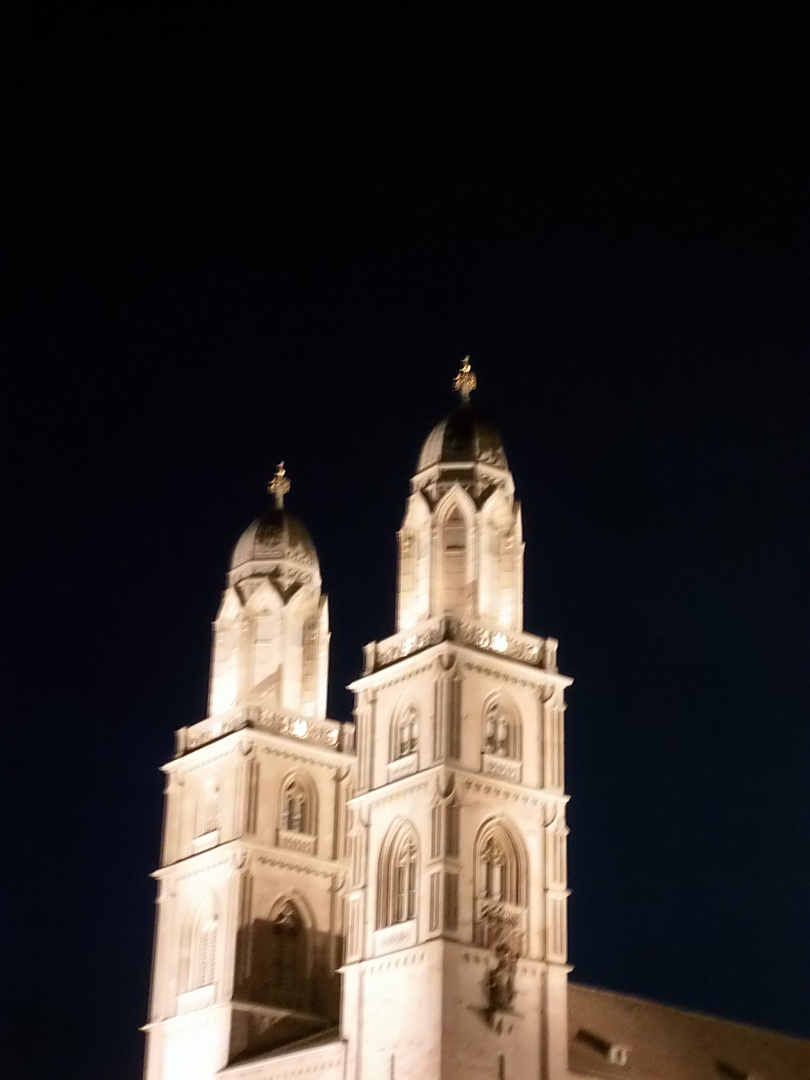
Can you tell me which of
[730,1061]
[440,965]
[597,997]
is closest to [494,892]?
[440,965]

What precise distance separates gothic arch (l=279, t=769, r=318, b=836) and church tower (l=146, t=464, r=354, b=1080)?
50mm

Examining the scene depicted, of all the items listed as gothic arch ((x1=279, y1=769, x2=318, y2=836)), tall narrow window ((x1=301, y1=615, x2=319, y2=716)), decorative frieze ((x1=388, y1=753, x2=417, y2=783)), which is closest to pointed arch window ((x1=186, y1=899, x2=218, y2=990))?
gothic arch ((x1=279, y1=769, x2=318, y2=836))

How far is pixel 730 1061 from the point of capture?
63.6 metres

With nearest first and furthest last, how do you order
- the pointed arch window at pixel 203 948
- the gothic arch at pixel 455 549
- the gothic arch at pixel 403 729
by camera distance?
the gothic arch at pixel 403 729
the gothic arch at pixel 455 549
the pointed arch window at pixel 203 948

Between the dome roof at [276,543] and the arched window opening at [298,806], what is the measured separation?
8392 mm

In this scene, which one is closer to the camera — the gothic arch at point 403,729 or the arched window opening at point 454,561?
the gothic arch at point 403,729

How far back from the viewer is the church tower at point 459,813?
54.4 m

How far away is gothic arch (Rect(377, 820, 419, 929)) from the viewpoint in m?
56.5

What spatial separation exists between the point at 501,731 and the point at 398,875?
17.9ft

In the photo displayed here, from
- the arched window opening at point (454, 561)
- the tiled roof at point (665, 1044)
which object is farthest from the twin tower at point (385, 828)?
the tiled roof at point (665, 1044)

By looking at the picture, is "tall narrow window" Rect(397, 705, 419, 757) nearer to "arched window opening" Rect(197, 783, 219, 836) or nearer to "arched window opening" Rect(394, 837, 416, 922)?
"arched window opening" Rect(394, 837, 416, 922)

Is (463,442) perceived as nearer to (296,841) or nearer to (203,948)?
(296,841)

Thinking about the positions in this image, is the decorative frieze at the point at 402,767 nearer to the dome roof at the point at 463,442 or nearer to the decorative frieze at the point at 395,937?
the decorative frieze at the point at 395,937

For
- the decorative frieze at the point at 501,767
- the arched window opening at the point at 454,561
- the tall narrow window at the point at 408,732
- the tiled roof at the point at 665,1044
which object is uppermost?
the arched window opening at the point at 454,561
